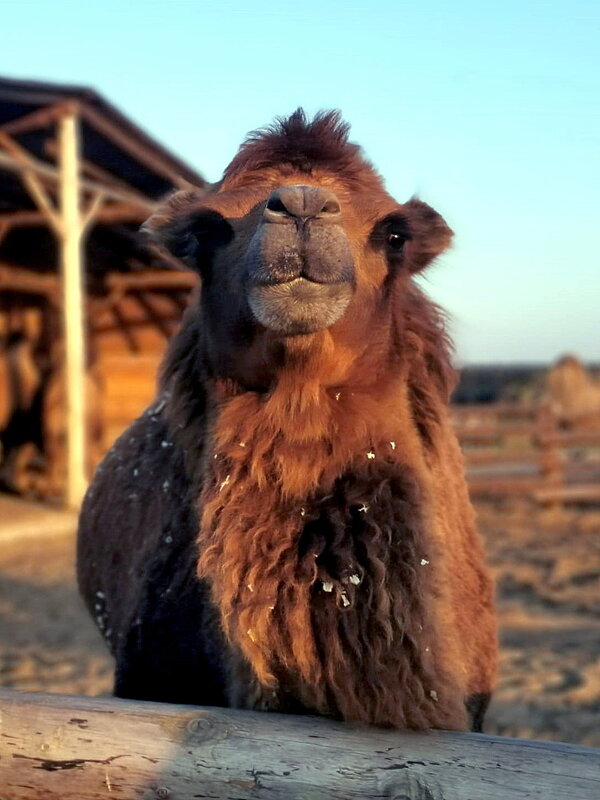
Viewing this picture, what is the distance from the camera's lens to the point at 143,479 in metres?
3.21

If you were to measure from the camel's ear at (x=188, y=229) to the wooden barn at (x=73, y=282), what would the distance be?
7265mm

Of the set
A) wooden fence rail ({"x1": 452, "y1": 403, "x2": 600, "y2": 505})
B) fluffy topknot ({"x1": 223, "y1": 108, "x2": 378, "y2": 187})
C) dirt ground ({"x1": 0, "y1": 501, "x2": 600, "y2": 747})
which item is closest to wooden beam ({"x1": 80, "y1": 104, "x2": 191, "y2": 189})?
dirt ground ({"x1": 0, "y1": 501, "x2": 600, "y2": 747})

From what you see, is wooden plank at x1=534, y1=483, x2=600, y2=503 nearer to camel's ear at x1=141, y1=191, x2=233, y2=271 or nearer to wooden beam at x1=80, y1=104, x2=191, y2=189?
wooden beam at x1=80, y1=104, x2=191, y2=189

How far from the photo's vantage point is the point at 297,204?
2.02 metres

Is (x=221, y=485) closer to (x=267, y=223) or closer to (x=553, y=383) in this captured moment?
(x=267, y=223)

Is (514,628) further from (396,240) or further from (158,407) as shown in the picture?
(396,240)

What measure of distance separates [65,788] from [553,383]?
32.8 metres

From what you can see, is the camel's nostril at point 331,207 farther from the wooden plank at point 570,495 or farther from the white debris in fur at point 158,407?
the wooden plank at point 570,495

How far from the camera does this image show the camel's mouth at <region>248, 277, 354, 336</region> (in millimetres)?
2047

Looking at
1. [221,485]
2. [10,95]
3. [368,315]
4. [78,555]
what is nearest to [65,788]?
[221,485]

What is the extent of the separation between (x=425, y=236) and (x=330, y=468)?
752 millimetres

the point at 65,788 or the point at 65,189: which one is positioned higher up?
the point at 65,189

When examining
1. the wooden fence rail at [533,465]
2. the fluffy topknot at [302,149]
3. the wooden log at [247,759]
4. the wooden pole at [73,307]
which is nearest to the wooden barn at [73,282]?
the wooden pole at [73,307]

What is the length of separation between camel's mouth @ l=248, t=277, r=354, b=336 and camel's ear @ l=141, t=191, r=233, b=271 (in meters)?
0.33
